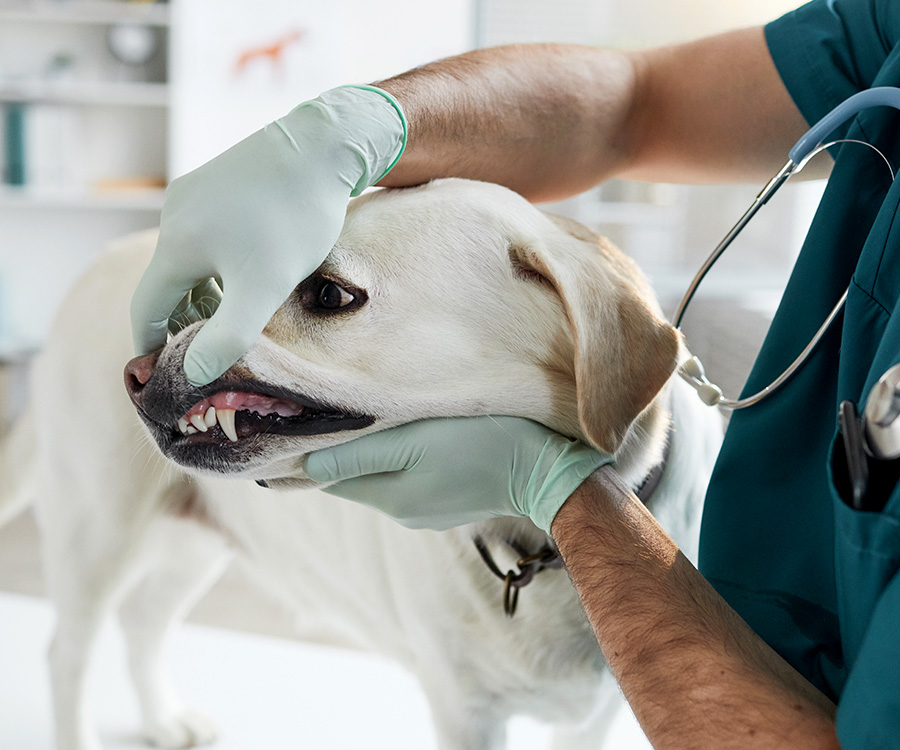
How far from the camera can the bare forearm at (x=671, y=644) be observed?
0.55m

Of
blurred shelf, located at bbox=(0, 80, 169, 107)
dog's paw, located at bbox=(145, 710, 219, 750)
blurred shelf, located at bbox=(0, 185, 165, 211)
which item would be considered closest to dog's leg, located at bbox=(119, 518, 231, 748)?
dog's paw, located at bbox=(145, 710, 219, 750)

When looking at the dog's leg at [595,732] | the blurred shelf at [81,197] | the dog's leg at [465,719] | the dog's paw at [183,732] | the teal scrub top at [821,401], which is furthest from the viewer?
the blurred shelf at [81,197]

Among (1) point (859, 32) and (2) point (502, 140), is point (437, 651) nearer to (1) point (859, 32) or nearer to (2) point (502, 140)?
(2) point (502, 140)

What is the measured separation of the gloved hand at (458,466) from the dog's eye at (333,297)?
4.7 inches

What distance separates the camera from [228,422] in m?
0.71

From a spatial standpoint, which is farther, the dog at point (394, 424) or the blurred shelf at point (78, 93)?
the blurred shelf at point (78, 93)

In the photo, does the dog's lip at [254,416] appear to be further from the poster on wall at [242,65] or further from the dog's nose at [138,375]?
the poster on wall at [242,65]

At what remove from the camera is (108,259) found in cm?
131

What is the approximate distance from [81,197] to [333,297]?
3349mm

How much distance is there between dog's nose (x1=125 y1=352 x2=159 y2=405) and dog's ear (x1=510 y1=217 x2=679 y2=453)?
336 millimetres

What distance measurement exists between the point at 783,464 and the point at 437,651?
1.42 ft

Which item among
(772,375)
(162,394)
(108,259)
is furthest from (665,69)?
(108,259)

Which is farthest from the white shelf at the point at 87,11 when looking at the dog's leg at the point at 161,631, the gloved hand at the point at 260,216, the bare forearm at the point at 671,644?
the bare forearm at the point at 671,644

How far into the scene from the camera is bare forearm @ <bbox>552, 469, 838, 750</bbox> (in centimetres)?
55
